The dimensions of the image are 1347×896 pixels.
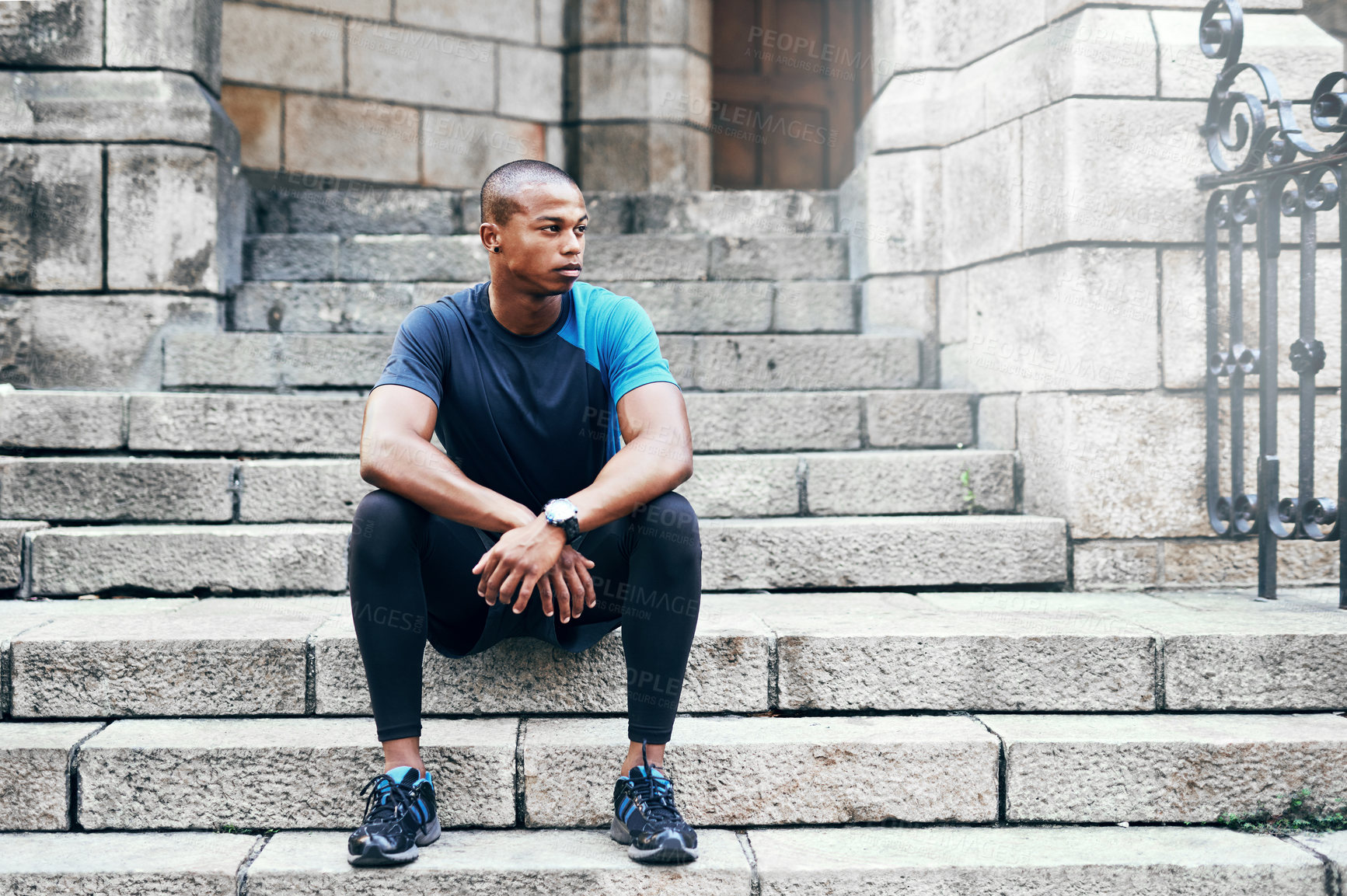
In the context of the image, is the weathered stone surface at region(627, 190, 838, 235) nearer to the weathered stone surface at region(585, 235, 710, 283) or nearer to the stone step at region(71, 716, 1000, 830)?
the weathered stone surface at region(585, 235, 710, 283)

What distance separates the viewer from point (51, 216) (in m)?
4.29

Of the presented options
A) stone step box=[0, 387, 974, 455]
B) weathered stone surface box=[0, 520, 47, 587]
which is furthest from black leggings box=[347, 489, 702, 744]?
weathered stone surface box=[0, 520, 47, 587]

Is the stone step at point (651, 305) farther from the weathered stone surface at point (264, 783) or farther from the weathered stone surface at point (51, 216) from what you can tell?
the weathered stone surface at point (264, 783)

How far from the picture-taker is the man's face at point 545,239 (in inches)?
98.1

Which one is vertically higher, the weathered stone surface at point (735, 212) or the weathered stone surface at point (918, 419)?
the weathered stone surface at point (735, 212)

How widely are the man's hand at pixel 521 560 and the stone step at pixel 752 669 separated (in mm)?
428

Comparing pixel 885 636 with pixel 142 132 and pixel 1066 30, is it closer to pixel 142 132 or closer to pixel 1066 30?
pixel 1066 30

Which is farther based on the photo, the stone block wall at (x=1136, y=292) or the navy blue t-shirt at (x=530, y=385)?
the stone block wall at (x=1136, y=292)

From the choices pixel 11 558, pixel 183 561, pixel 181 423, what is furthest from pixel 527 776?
pixel 181 423

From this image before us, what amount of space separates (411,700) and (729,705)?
0.88 m

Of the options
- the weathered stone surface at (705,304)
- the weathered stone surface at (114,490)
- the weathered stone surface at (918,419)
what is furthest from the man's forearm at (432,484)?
the weathered stone surface at (705,304)

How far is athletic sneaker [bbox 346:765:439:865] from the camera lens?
2131 mm

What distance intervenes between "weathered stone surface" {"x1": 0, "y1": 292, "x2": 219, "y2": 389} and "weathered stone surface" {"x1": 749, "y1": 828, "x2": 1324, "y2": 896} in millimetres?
3530

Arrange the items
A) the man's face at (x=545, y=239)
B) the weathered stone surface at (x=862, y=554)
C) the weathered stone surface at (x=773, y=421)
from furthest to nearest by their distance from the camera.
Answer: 1. the weathered stone surface at (x=773, y=421)
2. the weathered stone surface at (x=862, y=554)
3. the man's face at (x=545, y=239)
